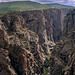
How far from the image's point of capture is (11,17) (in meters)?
80.8

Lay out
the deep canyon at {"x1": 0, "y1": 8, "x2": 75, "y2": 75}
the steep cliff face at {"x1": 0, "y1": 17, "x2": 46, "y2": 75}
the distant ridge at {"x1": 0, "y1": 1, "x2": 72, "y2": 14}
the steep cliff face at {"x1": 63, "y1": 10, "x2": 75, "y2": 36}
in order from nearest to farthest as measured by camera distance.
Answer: the deep canyon at {"x1": 0, "y1": 8, "x2": 75, "y2": 75} < the steep cliff face at {"x1": 0, "y1": 17, "x2": 46, "y2": 75} < the steep cliff face at {"x1": 63, "y1": 10, "x2": 75, "y2": 36} < the distant ridge at {"x1": 0, "y1": 1, "x2": 72, "y2": 14}

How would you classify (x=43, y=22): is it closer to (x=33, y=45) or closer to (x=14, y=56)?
(x=33, y=45)

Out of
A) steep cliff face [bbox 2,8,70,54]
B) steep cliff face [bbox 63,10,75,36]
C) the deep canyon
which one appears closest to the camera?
the deep canyon

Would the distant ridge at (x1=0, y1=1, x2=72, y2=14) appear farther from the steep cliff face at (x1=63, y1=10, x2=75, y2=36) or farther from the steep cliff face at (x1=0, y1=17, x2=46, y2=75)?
the steep cliff face at (x1=63, y1=10, x2=75, y2=36)

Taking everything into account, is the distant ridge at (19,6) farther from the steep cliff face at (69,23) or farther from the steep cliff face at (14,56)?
the steep cliff face at (69,23)

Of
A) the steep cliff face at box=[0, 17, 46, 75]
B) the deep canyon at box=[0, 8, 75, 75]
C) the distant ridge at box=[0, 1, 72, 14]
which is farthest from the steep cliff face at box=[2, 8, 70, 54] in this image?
the steep cliff face at box=[0, 17, 46, 75]

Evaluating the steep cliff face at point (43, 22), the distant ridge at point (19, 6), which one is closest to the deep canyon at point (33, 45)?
the steep cliff face at point (43, 22)

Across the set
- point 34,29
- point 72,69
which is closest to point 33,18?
point 34,29

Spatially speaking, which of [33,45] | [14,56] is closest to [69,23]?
[33,45]

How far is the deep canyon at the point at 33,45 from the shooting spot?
55.0 meters

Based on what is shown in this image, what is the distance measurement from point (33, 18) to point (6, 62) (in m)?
52.9

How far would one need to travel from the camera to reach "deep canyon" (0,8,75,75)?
2164 inches

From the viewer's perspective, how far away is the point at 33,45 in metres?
83.6

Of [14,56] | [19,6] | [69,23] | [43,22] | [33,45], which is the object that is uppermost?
[19,6]
